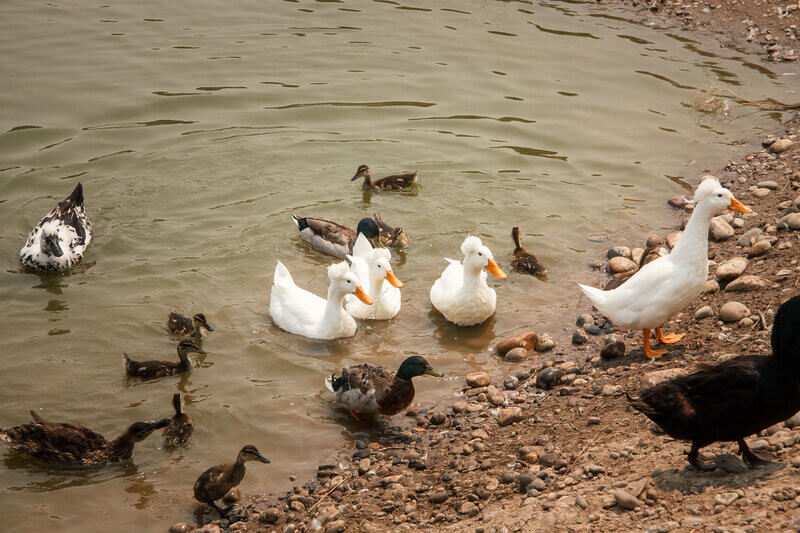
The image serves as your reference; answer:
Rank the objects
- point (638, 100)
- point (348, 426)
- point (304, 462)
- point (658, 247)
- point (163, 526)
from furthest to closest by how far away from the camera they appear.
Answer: point (638, 100) → point (658, 247) → point (348, 426) → point (304, 462) → point (163, 526)

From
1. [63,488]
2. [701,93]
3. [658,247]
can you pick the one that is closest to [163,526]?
[63,488]

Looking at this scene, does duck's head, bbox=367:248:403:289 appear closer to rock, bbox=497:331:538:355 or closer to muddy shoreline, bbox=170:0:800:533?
rock, bbox=497:331:538:355

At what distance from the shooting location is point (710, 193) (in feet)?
25.5

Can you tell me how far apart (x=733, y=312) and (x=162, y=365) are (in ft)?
18.6

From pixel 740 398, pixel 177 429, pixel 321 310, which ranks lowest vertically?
pixel 177 429

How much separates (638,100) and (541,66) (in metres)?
2.18

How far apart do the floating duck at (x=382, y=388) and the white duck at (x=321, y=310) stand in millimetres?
1496

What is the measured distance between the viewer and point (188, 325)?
855cm

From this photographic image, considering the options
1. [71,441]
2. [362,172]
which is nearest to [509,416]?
[71,441]

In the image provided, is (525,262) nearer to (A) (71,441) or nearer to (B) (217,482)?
(B) (217,482)

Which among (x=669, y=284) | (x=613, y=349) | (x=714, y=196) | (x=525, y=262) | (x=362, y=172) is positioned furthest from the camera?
(x=362, y=172)

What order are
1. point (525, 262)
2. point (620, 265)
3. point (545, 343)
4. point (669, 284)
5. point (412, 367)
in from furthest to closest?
point (525, 262) → point (620, 265) → point (545, 343) → point (669, 284) → point (412, 367)

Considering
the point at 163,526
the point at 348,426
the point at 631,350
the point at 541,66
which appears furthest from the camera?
the point at 541,66

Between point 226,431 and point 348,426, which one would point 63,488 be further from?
point 348,426
